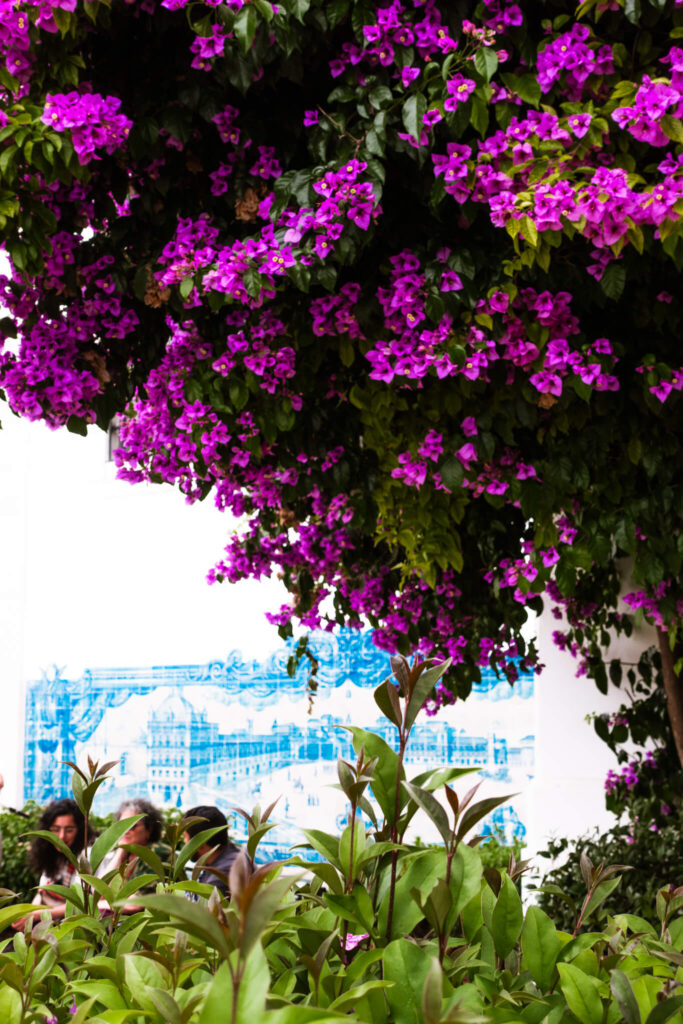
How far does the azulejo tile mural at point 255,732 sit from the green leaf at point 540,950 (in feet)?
16.5

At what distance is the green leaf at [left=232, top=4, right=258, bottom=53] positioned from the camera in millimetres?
1924

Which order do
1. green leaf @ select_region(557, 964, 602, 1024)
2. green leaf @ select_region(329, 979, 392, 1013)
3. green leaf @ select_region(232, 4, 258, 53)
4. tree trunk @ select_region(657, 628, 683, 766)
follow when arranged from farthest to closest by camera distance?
tree trunk @ select_region(657, 628, 683, 766) → green leaf @ select_region(232, 4, 258, 53) → green leaf @ select_region(557, 964, 602, 1024) → green leaf @ select_region(329, 979, 392, 1013)

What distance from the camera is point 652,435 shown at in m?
2.68

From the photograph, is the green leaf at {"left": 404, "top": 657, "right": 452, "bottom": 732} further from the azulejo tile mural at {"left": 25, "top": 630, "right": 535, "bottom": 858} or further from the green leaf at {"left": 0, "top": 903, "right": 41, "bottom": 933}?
the azulejo tile mural at {"left": 25, "top": 630, "right": 535, "bottom": 858}

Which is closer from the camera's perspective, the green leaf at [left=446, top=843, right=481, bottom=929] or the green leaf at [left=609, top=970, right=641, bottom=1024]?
the green leaf at [left=609, top=970, right=641, bottom=1024]

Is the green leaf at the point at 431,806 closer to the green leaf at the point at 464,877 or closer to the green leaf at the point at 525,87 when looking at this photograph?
the green leaf at the point at 464,877

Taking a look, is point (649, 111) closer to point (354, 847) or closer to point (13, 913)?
point (354, 847)

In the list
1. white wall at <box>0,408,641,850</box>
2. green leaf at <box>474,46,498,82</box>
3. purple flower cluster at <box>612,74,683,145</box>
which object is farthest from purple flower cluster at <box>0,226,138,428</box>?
white wall at <box>0,408,641,850</box>

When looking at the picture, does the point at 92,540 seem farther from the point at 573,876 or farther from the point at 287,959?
the point at 287,959

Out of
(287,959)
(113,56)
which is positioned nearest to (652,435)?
(113,56)

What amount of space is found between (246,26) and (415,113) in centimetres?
37

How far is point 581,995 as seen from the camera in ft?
2.64

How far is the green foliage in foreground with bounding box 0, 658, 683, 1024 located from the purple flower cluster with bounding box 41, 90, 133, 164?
157 cm

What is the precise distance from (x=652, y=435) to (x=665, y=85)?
3.10ft
